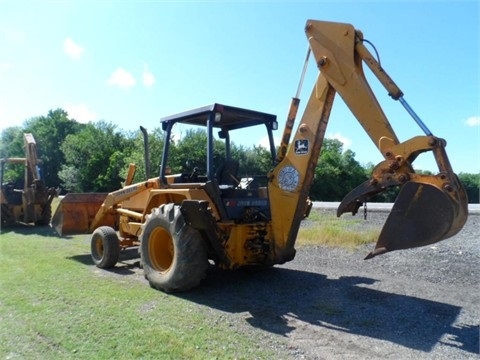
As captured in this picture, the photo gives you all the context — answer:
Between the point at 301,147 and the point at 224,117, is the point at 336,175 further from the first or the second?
the point at 301,147

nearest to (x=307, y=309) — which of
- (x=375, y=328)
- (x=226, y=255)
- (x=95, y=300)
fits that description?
(x=375, y=328)

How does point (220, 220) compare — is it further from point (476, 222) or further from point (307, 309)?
point (476, 222)

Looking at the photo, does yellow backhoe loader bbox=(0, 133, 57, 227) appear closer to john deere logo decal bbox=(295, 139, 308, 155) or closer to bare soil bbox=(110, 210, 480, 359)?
Answer: bare soil bbox=(110, 210, 480, 359)

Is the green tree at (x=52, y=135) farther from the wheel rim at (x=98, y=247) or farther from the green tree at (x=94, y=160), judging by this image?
the wheel rim at (x=98, y=247)

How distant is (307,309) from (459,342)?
5.57ft

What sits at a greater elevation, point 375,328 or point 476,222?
point 476,222

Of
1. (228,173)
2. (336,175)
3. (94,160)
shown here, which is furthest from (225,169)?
(336,175)

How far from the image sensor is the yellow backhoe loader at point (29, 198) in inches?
589

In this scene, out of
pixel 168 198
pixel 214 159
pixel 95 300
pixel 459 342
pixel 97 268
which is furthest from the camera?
pixel 97 268

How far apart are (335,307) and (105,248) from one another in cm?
453

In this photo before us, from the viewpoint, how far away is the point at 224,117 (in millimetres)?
6938

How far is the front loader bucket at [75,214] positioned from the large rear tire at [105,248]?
1100 millimetres

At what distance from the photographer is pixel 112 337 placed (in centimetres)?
426

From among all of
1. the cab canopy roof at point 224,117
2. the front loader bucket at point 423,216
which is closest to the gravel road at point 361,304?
the front loader bucket at point 423,216
